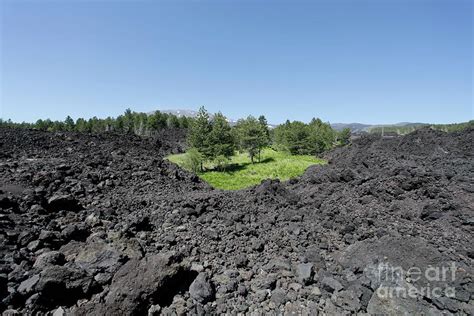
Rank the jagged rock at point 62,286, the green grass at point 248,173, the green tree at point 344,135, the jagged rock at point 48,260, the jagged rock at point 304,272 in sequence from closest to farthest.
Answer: the jagged rock at point 62,286 → the jagged rock at point 48,260 → the jagged rock at point 304,272 → the green grass at point 248,173 → the green tree at point 344,135

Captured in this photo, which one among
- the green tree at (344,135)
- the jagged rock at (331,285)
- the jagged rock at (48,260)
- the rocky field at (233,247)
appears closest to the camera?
the rocky field at (233,247)

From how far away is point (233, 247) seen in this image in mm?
7648

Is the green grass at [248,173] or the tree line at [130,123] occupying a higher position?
the tree line at [130,123]

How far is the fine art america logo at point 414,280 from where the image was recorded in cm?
552

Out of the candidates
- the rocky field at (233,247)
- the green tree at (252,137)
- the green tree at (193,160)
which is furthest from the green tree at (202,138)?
the rocky field at (233,247)

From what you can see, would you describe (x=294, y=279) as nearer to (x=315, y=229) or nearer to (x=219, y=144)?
(x=315, y=229)

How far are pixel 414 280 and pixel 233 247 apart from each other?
4.05 metres

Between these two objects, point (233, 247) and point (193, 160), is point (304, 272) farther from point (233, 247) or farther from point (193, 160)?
point (193, 160)

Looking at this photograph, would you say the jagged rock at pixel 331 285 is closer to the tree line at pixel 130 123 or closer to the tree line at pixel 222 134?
the tree line at pixel 222 134

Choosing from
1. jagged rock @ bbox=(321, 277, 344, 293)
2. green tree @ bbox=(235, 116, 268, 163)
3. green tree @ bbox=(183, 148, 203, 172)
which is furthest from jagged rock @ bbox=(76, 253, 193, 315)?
green tree @ bbox=(235, 116, 268, 163)

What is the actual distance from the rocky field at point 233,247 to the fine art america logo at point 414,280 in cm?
2

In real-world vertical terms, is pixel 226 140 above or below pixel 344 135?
below

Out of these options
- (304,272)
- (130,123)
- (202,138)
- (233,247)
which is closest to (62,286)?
(233,247)

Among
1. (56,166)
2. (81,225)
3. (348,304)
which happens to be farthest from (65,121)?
(348,304)
